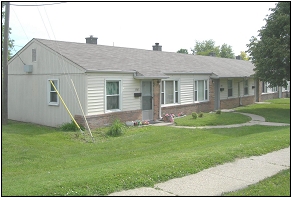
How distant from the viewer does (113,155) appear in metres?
10.4

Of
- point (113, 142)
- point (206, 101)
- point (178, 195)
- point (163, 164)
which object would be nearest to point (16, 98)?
point (113, 142)

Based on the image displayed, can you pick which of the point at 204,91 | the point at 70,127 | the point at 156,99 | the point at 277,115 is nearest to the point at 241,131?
the point at 277,115

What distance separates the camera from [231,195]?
18.3 ft

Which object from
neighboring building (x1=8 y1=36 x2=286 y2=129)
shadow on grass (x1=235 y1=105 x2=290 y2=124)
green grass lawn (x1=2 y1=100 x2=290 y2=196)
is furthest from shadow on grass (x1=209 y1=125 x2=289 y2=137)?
neighboring building (x1=8 y1=36 x2=286 y2=129)

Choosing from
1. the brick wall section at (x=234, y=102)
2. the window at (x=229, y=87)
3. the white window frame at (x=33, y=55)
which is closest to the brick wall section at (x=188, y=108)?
the brick wall section at (x=234, y=102)

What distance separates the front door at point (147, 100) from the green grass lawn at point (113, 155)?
7.02ft

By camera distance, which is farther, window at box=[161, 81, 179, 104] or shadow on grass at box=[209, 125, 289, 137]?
window at box=[161, 81, 179, 104]

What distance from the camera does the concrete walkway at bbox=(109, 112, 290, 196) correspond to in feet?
19.1

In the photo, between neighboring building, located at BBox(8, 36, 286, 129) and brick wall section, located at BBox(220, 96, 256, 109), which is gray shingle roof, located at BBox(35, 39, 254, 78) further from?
Answer: brick wall section, located at BBox(220, 96, 256, 109)

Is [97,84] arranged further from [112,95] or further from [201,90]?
[201,90]

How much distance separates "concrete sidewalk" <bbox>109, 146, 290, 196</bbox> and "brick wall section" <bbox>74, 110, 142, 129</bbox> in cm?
790

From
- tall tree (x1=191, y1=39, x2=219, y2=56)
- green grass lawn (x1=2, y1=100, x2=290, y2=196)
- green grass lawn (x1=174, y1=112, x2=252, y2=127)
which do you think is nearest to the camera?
green grass lawn (x1=2, y1=100, x2=290, y2=196)

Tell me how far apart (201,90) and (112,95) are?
8.17 m

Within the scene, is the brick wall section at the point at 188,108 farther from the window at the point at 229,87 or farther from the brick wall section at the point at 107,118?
the window at the point at 229,87
